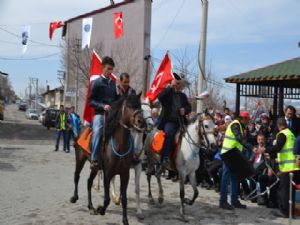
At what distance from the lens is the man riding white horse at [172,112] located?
866 cm

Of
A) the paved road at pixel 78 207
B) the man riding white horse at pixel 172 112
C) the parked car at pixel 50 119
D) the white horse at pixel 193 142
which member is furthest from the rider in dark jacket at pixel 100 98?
the parked car at pixel 50 119

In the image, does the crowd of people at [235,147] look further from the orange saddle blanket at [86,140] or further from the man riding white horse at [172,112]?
the orange saddle blanket at [86,140]

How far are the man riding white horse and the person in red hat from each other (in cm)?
101

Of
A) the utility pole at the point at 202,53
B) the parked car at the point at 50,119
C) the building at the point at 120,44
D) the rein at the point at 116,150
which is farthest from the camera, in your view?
the parked car at the point at 50,119

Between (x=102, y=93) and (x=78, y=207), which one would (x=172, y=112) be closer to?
(x=102, y=93)

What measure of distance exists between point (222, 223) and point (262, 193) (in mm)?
2034

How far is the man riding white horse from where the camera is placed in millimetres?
8664

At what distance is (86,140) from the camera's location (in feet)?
27.0

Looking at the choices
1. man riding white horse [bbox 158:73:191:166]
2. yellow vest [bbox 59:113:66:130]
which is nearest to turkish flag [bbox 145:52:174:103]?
man riding white horse [bbox 158:73:191:166]

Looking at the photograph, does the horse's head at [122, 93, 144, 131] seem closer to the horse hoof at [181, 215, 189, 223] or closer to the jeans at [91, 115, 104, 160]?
the jeans at [91, 115, 104, 160]

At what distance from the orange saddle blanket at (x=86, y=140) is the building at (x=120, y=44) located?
24.3 m

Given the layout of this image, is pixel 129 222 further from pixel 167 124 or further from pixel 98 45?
pixel 98 45

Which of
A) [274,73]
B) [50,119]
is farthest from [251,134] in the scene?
[50,119]

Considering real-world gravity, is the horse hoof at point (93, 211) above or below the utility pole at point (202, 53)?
below
